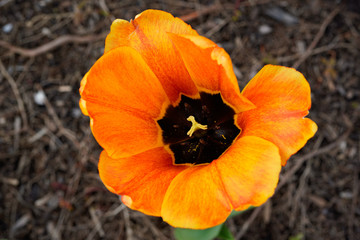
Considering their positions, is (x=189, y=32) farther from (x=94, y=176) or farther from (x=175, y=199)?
(x=94, y=176)

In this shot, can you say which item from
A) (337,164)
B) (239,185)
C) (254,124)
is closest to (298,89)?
(254,124)

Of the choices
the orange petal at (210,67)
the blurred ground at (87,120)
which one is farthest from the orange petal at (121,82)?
the blurred ground at (87,120)

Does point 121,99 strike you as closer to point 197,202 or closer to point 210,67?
point 210,67

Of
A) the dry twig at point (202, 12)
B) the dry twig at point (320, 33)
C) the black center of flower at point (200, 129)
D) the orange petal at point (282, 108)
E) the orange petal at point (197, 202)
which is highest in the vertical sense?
the orange petal at point (282, 108)

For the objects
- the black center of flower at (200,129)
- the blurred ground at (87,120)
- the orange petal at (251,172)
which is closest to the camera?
the orange petal at (251,172)

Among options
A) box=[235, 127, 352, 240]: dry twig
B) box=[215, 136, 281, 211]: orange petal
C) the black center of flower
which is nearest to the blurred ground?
box=[235, 127, 352, 240]: dry twig

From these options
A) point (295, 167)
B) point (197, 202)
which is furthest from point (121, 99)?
point (295, 167)

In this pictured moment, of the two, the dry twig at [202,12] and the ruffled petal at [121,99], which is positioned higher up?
the ruffled petal at [121,99]

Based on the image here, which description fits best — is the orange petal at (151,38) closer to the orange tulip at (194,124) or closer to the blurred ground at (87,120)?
the orange tulip at (194,124)
